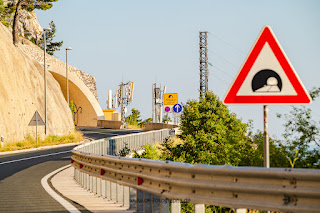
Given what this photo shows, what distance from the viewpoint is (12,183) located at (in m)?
14.9

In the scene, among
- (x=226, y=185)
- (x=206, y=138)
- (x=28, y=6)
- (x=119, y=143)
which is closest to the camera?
(x=226, y=185)

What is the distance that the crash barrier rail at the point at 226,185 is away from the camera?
534 cm

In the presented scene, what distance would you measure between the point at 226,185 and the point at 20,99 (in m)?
38.3

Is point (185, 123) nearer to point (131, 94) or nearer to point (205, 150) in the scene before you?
point (205, 150)

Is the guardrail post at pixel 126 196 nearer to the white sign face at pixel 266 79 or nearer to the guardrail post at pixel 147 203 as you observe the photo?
the guardrail post at pixel 147 203

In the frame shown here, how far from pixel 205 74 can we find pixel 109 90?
1468 inches

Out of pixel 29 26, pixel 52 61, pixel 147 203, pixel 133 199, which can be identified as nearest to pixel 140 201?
pixel 147 203

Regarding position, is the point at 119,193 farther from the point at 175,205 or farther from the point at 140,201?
the point at 175,205

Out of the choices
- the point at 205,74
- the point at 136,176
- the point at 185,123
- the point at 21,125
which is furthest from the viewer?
the point at 205,74

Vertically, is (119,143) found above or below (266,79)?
below

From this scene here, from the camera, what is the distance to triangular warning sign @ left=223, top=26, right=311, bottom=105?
559cm

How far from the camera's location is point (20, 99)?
4247cm

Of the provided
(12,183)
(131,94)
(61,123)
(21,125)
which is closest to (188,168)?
(12,183)

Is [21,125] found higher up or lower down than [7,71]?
lower down
